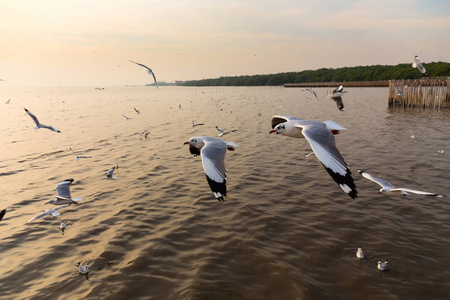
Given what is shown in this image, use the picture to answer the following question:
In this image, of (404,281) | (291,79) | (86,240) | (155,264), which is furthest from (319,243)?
(291,79)

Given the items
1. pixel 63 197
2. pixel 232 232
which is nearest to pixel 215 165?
pixel 232 232

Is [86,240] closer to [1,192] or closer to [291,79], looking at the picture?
[1,192]

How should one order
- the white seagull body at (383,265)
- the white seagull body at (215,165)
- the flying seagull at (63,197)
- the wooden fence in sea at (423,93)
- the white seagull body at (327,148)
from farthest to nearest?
the wooden fence in sea at (423,93), the flying seagull at (63,197), the white seagull body at (215,165), the white seagull body at (383,265), the white seagull body at (327,148)

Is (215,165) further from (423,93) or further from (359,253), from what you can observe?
(423,93)

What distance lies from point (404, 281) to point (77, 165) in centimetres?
1310

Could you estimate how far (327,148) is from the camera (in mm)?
5539

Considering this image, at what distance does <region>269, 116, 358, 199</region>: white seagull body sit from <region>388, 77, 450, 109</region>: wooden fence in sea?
2416cm

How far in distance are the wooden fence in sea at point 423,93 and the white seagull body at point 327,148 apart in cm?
2416

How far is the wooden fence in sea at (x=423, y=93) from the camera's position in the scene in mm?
27969

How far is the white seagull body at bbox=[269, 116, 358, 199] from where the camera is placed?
16.0 feet

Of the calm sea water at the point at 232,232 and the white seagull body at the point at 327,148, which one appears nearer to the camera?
the white seagull body at the point at 327,148

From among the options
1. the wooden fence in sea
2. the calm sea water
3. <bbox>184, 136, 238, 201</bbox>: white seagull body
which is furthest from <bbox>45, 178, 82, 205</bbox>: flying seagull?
the wooden fence in sea

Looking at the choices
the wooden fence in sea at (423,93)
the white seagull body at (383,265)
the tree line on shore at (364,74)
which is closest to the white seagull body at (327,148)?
the white seagull body at (383,265)

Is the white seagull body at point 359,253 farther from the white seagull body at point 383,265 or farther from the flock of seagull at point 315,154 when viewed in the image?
the white seagull body at point 383,265
